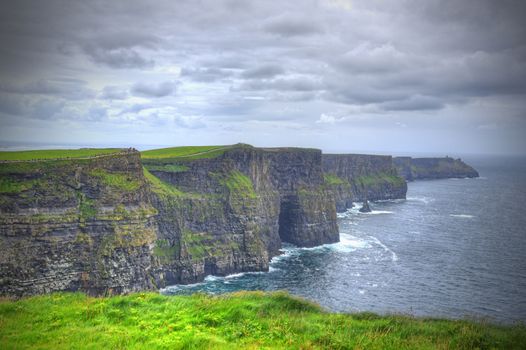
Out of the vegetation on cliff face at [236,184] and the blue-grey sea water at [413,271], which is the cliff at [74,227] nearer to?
the blue-grey sea water at [413,271]

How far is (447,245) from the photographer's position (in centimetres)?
10406

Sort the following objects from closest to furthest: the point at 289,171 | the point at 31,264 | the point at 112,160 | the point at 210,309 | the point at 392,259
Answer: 1. the point at 210,309
2. the point at 31,264
3. the point at 112,160
4. the point at 392,259
5. the point at 289,171

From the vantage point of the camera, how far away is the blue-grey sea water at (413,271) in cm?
6350

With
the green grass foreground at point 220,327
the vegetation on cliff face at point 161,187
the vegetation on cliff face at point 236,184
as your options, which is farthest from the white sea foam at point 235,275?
the green grass foreground at point 220,327

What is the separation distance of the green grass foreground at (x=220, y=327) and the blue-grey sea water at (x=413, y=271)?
22253 mm

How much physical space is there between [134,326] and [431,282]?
6990 centimetres

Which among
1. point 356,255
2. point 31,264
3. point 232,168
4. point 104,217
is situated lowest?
point 356,255

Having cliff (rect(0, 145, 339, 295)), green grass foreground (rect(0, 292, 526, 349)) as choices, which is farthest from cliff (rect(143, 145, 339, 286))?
green grass foreground (rect(0, 292, 526, 349))

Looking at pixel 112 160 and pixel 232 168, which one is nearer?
pixel 112 160

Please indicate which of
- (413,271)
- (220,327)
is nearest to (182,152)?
(413,271)

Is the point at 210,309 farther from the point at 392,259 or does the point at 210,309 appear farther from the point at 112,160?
the point at 392,259

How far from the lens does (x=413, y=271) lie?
82750 mm

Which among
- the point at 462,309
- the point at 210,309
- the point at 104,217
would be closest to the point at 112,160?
the point at 104,217

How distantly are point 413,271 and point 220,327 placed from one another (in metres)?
74.3
